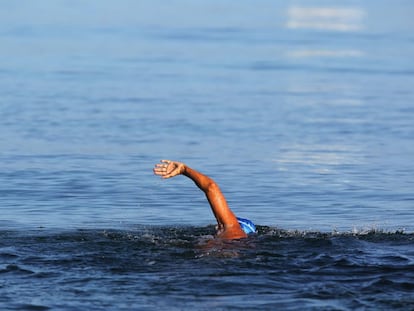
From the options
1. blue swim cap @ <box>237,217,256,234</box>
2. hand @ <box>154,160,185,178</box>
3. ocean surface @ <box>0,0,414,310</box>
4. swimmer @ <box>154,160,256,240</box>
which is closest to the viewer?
ocean surface @ <box>0,0,414,310</box>

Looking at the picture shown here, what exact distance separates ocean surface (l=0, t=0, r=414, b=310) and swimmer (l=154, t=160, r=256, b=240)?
0.60 feet

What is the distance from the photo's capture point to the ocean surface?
10508 millimetres

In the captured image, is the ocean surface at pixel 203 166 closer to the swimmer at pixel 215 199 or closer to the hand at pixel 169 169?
the swimmer at pixel 215 199

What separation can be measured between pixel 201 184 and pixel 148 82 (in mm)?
15305

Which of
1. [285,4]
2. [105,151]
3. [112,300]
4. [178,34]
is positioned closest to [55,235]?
[112,300]

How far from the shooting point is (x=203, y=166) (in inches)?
698

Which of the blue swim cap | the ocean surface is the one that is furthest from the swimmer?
the ocean surface

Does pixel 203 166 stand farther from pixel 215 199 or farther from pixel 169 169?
pixel 169 169

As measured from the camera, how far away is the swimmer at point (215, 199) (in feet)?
36.6

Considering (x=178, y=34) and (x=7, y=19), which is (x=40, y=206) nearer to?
(x=178, y=34)

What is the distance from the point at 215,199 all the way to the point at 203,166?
6219 mm

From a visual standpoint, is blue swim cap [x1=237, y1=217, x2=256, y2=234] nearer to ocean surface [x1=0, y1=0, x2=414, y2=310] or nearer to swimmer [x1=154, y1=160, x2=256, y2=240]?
swimmer [x1=154, y1=160, x2=256, y2=240]

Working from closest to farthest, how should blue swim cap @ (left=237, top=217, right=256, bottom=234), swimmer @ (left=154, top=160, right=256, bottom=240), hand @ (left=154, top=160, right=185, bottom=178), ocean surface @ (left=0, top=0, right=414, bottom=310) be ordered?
ocean surface @ (left=0, top=0, right=414, bottom=310) → hand @ (left=154, top=160, right=185, bottom=178) → swimmer @ (left=154, top=160, right=256, bottom=240) → blue swim cap @ (left=237, top=217, right=256, bottom=234)

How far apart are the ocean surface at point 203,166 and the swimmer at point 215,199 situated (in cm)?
18
